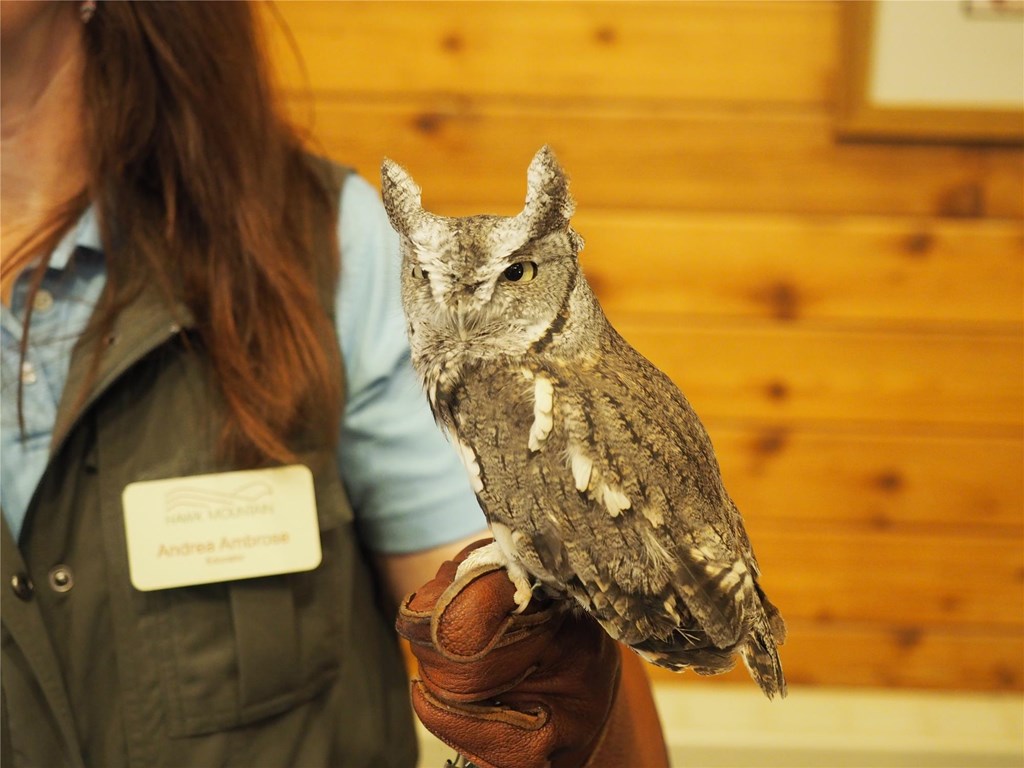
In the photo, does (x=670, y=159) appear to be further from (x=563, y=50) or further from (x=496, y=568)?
(x=496, y=568)

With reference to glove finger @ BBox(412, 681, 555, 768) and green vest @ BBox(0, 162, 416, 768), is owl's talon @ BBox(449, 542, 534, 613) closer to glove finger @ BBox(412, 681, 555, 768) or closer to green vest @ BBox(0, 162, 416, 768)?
glove finger @ BBox(412, 681, 555, 768)

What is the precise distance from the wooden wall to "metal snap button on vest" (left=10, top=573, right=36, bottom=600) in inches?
29.6

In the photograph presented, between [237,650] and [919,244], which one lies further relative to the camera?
[919,244]

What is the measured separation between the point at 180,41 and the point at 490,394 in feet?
1.93

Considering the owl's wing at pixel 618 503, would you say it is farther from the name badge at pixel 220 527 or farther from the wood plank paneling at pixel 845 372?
the wood plank paneling at pixel 845 372

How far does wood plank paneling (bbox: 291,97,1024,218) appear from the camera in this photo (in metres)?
1.36

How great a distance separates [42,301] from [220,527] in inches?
11.6

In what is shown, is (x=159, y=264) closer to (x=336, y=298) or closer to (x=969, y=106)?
(x=336, y=298)

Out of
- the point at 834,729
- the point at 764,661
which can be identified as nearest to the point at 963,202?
the point at 834,729

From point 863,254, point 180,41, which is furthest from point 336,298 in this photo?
point 863,254

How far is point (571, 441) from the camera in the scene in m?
0.62

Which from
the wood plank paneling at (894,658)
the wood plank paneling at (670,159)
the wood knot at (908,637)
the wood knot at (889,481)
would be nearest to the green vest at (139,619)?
the wood plank paneling at (670,159)

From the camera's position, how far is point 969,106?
1284 mm

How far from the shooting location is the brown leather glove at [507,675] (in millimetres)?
692
